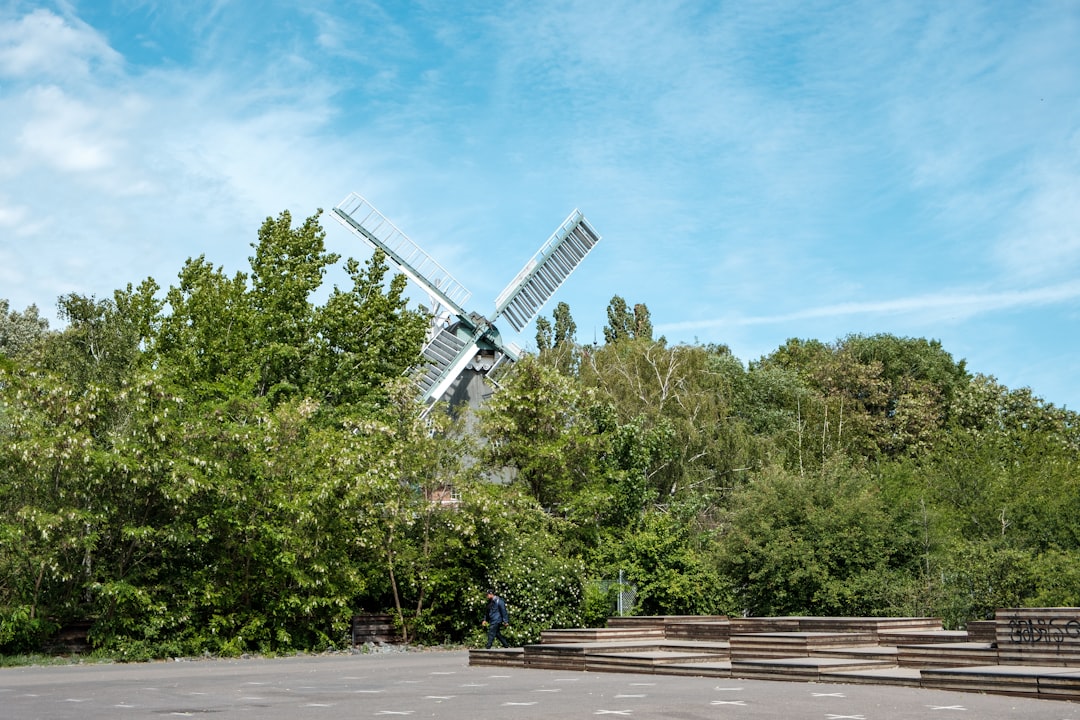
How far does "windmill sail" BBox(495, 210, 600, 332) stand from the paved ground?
99.0ft

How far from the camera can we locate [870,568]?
83.1 feet

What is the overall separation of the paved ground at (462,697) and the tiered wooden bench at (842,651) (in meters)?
0.32

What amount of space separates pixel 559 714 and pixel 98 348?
28978mm

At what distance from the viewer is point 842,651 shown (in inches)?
698

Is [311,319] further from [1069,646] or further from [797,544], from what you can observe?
[1069,646]

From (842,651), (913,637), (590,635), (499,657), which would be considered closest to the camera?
(913,637)

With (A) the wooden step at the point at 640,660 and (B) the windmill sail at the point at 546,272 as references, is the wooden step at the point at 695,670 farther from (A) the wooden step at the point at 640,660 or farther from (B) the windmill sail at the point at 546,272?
(B) the windmill sail at the point at 546,272

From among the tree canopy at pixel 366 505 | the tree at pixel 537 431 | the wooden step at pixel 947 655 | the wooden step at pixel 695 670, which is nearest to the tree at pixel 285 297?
the tree canopy at pixel 366 505

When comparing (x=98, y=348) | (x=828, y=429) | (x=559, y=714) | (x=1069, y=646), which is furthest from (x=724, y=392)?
(x=559, y=714)

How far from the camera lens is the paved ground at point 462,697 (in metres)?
12.0

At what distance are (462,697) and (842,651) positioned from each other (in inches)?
268

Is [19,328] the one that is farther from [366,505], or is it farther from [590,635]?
[590,635]

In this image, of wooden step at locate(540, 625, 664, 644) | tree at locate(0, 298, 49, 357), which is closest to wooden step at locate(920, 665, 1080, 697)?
wooden step at locate(540, 625, 664, 644)

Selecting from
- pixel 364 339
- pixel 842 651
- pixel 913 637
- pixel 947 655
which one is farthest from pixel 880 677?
pixel 364 339
